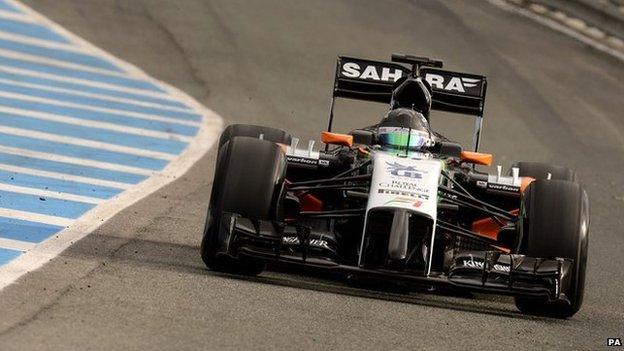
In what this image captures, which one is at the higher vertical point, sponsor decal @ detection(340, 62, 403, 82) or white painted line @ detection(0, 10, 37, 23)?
white painted line @ detection(0, 10, 37, 23)

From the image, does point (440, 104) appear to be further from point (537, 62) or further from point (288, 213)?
point (537, 62)

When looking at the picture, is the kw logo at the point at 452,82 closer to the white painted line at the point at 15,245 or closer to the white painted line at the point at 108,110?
the white painted line at the point at 15,245

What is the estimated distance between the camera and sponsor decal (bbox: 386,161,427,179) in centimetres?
1084

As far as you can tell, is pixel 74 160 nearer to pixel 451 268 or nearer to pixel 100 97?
pixel 100 97

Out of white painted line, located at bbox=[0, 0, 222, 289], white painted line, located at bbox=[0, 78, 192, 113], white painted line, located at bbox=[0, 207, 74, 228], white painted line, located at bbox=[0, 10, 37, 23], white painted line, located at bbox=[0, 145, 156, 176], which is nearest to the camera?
white painted line, located at bbox=[0, 0, 222, 289]

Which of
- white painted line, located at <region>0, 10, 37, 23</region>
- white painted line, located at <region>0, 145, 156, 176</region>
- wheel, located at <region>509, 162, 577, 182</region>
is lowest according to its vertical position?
white painted line, located at <region>0, 145, 156, 176</region>

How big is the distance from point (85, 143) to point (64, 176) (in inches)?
87.2

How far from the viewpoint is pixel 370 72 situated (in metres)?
13.4

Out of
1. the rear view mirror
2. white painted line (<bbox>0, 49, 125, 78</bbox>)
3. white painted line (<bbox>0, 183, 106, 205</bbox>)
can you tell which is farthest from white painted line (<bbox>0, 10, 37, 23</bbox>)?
the rear view mirror

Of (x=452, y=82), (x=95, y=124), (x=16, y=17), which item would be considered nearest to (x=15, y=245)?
(x=452, y=82)

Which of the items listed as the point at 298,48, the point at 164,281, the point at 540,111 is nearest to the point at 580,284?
the point at 164,281

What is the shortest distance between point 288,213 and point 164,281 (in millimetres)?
1571

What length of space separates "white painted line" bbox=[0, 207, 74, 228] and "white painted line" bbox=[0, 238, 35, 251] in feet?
3.43

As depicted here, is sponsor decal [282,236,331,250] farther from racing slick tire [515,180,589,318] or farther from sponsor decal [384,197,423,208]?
racing slick tire [515,180,589,318]
